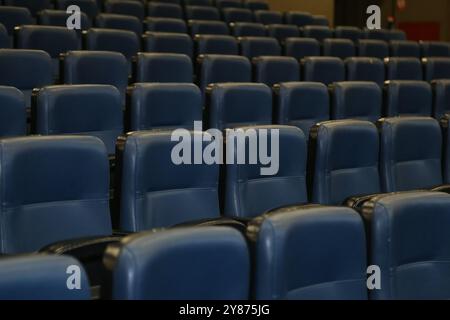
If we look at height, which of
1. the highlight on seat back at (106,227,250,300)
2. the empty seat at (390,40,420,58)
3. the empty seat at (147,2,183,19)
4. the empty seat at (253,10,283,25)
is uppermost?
the empty seat at (147,2,183,19)

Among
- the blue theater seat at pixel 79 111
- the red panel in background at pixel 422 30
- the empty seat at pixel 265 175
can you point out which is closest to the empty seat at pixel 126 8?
the blue theater seat at pixel 79 111

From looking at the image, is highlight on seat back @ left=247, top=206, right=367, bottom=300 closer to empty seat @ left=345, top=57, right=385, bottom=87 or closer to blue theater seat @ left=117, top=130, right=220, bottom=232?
blue theater seat @ left=117, top=130, right=220, bottom=232

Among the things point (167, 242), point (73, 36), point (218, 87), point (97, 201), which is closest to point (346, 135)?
point (218, 87)

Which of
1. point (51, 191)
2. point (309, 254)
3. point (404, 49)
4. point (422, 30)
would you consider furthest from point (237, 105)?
point (422, 30)

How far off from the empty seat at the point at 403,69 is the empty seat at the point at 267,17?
494 mm

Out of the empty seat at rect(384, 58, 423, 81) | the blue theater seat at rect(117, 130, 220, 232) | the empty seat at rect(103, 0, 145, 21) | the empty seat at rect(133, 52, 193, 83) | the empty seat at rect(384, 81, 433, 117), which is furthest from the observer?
the empty seat at rect(103, 0, 145, 21)

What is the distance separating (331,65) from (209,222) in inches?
29.8

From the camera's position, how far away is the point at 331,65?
3.98 ft

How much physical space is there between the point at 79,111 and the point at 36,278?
17.1 inches

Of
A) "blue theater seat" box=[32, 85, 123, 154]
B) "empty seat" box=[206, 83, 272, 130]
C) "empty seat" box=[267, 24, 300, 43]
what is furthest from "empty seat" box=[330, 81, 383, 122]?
"empty seat" box=[267, 24, 300, 43]

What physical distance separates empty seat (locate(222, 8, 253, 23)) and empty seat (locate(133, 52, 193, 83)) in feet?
2.25

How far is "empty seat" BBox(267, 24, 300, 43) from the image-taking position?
1.58 m

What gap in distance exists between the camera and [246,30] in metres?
1.51
